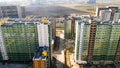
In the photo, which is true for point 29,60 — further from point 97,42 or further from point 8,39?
point 97,42

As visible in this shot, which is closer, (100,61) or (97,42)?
(97,42)

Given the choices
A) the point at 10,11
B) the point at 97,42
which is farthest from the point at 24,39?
the point at 10,11

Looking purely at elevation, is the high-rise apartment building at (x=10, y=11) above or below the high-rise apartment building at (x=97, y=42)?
above

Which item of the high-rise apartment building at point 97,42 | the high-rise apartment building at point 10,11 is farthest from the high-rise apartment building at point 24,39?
the high-rise apartment building at point 10,11

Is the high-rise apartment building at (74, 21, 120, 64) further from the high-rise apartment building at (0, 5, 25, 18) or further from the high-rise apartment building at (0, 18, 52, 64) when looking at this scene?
the high-rise apartment building at (0, 5, 25, 18)

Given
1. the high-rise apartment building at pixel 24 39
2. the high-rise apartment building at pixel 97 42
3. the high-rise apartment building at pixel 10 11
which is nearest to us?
the high-rise apartment building at pixel 97 42

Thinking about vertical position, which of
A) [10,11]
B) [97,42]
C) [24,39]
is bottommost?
[97,42]

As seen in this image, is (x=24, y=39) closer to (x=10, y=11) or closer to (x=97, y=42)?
(x=97, y=42)

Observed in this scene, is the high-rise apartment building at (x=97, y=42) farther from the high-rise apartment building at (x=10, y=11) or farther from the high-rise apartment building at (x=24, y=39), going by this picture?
the high-rise apartment building at (x=10, y=11)

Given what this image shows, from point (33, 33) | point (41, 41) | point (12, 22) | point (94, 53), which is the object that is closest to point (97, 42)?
point (94, 53)
